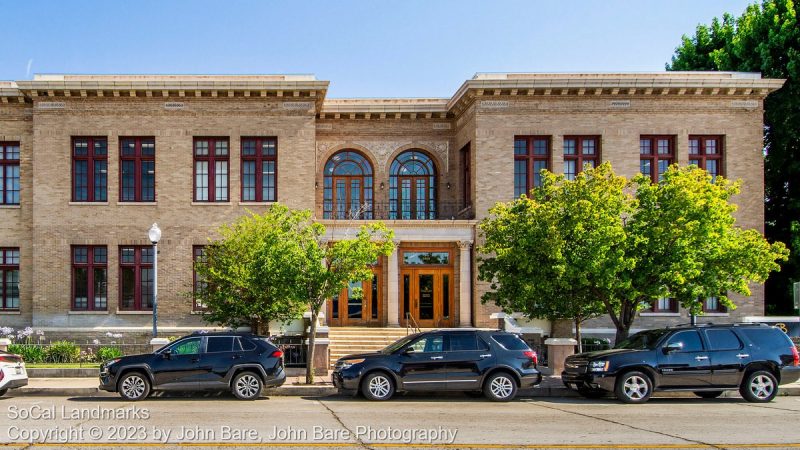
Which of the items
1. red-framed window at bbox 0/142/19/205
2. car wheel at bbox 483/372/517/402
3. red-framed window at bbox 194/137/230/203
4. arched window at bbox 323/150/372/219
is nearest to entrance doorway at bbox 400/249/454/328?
arched window at bbox 323/150/372/219

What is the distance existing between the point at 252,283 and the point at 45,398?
6183 mm

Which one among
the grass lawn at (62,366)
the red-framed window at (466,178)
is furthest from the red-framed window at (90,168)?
the red-framed window at (466,178)

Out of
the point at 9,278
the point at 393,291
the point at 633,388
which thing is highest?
the point at 9,278

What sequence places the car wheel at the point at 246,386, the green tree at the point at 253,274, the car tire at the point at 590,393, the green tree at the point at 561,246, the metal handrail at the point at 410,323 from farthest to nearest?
the metal handrail at the point at 410,323, the green tree at the point at 253,274, the green tree at the point at 561,246, the car tire at the point at 590,393, the car wheel at the point at 246,386

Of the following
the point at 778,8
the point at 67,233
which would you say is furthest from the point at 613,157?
the point at 67,233

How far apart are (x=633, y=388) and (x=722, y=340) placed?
239cm

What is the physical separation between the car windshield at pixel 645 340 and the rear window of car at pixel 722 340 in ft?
3.22

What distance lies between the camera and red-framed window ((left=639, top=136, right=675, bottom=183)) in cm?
2948

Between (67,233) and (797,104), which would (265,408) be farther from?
(797,104)

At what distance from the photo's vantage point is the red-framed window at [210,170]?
29625mm

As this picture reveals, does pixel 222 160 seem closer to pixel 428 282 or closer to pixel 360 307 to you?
pixel 360 307

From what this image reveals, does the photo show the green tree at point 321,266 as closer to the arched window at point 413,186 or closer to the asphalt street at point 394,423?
the asphalt street at point 394,423

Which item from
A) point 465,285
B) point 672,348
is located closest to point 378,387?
A: point 672,348

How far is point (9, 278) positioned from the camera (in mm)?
29609
